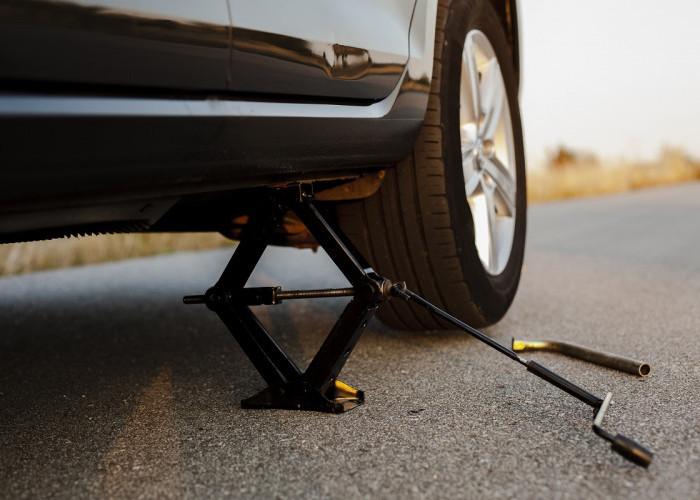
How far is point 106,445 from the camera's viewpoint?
1.55 meters

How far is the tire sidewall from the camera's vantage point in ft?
6.77

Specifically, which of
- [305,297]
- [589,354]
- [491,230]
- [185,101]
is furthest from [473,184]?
[185,101]

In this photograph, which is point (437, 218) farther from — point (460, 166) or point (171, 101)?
point (171, 101)

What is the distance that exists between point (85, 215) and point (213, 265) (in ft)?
10.7

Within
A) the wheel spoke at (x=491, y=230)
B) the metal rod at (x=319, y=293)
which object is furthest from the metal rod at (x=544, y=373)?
the wheel spoke at (x=491, y=230)

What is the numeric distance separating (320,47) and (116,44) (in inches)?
19.7

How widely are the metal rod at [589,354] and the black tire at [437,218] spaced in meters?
0.16

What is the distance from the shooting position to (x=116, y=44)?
1130 millimetres

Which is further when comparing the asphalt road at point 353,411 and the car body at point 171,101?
the asphalt road at point 353,411

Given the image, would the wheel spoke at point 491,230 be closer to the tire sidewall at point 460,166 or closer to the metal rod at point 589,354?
the tire sidewall at point 460,166

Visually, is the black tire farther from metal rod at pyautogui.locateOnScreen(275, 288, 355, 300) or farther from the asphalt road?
metal rod at pyautogui.locateOnScreen(275, 288, 355, 300)

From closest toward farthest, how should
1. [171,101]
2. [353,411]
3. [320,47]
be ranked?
[171,101]
[320,47]
[353,411]

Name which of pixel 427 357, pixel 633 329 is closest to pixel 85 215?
pixel 427 357

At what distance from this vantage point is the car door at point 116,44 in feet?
3.36
